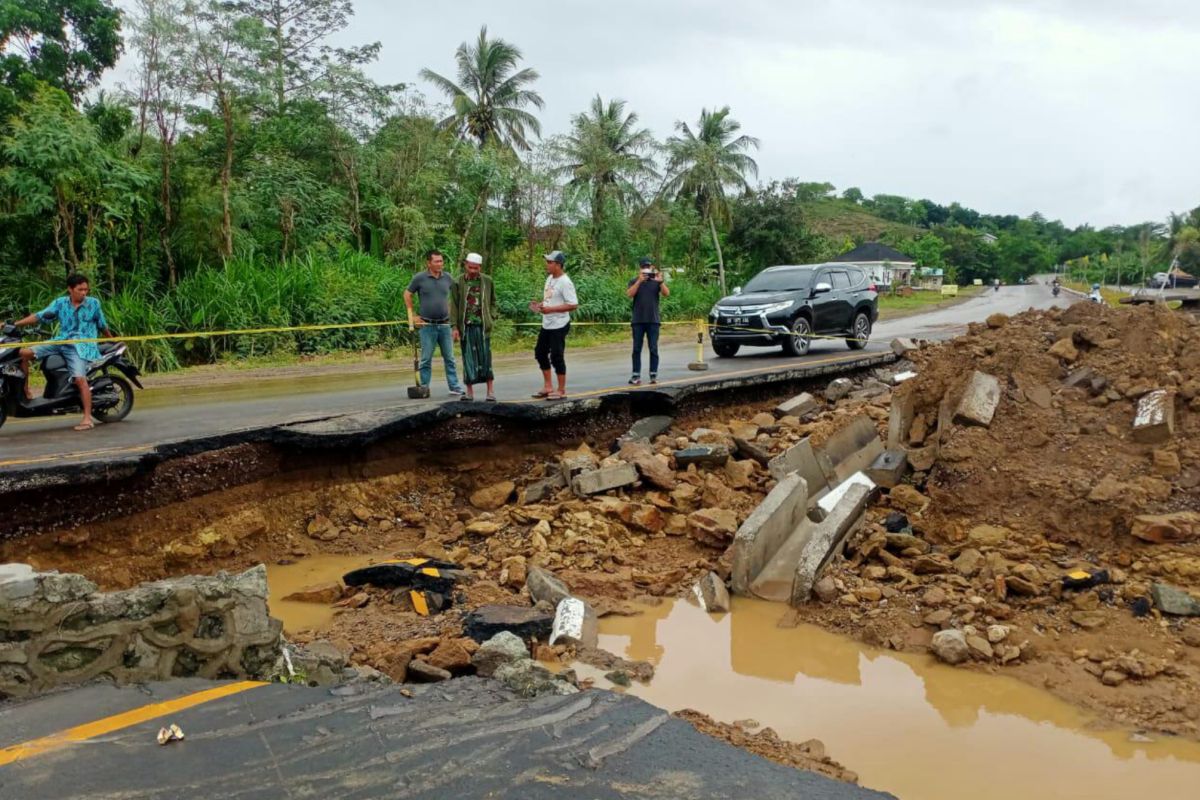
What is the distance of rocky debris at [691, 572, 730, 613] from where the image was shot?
6.36 m

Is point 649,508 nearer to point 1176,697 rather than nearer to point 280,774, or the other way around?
point 1176,697

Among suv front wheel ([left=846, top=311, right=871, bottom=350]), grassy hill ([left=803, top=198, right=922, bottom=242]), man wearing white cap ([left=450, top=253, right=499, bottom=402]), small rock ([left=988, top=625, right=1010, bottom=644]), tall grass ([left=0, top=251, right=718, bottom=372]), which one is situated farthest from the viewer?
grassy hill ([left=803, top=198, right=922, bottom=242])

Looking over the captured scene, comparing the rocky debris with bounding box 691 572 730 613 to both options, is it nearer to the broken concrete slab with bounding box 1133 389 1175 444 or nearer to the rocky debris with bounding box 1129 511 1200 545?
the rocky debris with bounding box 1129 511 1200 545

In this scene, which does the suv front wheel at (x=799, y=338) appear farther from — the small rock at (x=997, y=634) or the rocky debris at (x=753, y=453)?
the small rock at (x=997, y=634)

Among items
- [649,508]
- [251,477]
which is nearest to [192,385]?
[251,477]

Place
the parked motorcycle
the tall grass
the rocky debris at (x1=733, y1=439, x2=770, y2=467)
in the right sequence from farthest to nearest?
the tall grass
the rocky debris at (x1=733, y1=439, x2=770, y2=467)
the parked motorcycle

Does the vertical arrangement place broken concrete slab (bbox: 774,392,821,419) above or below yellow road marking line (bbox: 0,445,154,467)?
below

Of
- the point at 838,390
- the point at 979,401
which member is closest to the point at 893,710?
the point at 979,401

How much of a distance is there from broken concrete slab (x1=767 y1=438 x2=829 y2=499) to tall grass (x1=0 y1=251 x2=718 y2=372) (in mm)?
10292

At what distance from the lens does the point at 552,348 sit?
8.98 m

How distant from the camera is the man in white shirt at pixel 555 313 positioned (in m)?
8.59

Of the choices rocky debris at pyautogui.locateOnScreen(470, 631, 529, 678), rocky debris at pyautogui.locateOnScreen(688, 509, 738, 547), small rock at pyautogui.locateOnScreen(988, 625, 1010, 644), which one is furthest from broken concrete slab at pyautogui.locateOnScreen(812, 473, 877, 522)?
rocky debris at pyautogui.locateOnScreen(470, 631, 529, 678)

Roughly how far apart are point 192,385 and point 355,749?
10.4 m

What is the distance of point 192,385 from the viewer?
1209cm
